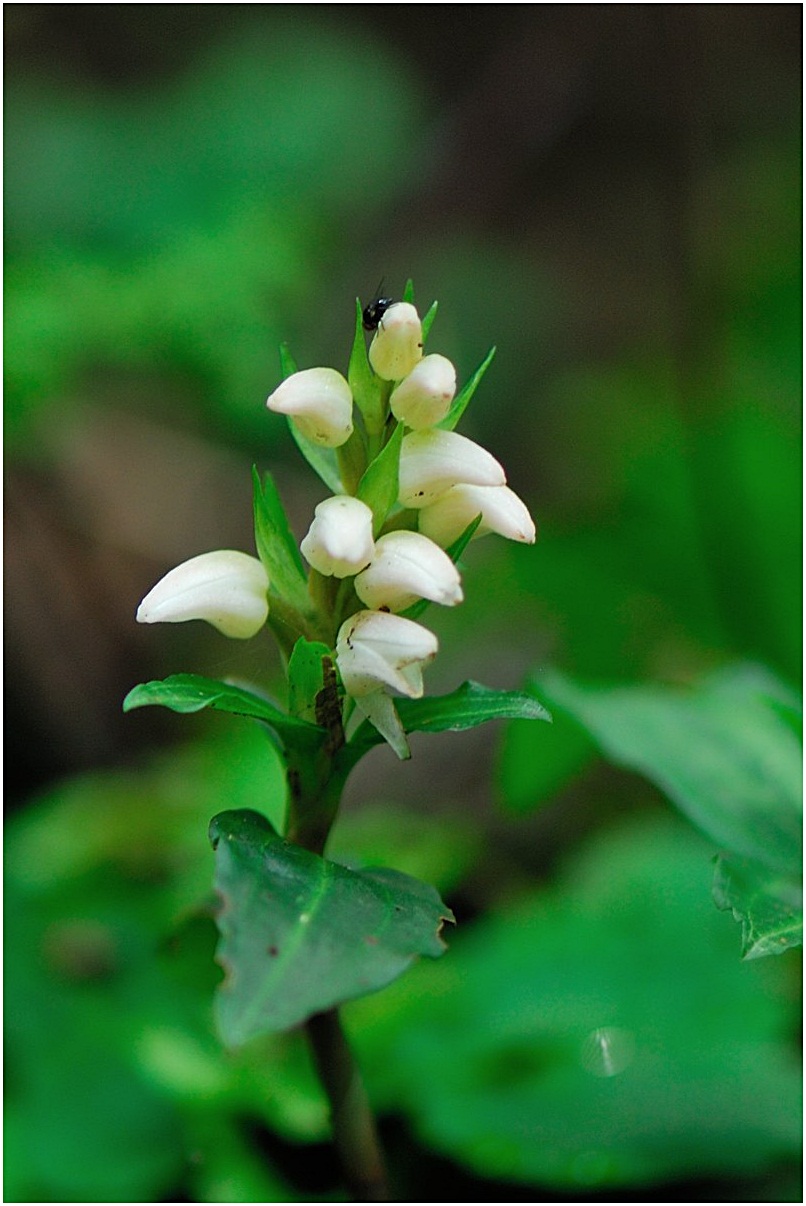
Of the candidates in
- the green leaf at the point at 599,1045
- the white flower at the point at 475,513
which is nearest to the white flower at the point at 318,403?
the white flower at the point at 475,513

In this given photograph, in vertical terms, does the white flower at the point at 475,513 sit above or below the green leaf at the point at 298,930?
above

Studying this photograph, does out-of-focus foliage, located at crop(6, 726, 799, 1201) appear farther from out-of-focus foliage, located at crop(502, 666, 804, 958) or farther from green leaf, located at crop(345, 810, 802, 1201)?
out-of-focus foliage, located at crop(502, 666, 804, 958)

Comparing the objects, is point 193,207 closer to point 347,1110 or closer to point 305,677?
point 305,677

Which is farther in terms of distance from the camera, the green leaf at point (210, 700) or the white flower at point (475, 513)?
the white flower at point (475, 513)

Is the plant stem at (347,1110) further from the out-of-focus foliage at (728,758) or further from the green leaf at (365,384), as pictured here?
the green leaf at (365,384)

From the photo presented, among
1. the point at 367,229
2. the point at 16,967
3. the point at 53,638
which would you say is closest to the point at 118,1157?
the point at 16,967

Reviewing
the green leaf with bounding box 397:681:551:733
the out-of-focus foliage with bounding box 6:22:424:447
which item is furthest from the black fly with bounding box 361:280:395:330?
the out-of-focus foliage with bounding box 6:22:424:447
